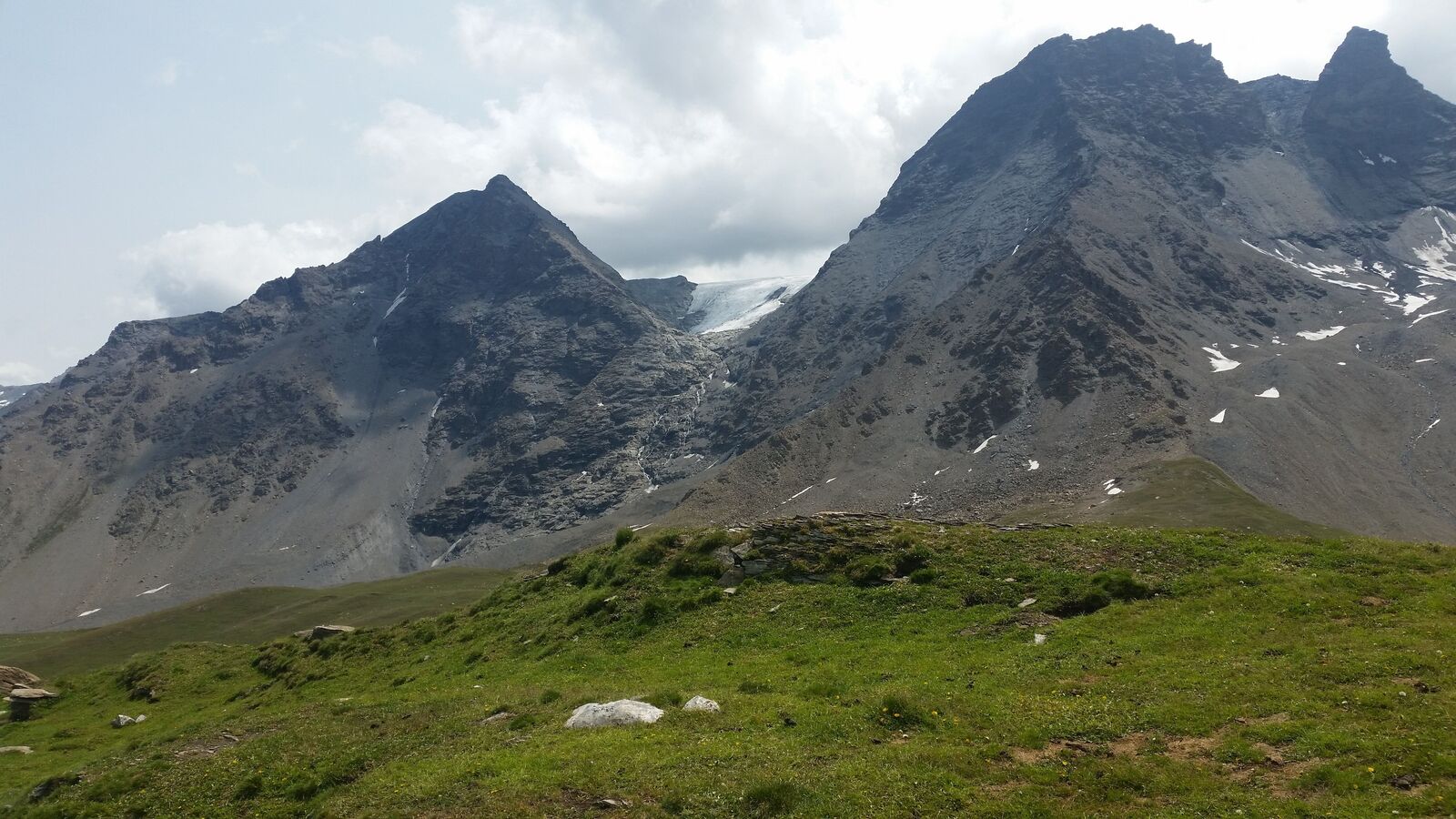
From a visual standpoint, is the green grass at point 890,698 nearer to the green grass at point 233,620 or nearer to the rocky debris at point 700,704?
the rocky debris at point 700,704

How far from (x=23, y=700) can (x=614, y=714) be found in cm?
4408

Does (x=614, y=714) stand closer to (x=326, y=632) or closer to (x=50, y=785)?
(x=50, y=785)

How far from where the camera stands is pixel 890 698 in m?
19.7

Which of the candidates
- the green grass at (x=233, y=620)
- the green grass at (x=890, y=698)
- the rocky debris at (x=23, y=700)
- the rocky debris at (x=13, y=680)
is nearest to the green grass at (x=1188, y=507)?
the green grass at (x=233, y=620)

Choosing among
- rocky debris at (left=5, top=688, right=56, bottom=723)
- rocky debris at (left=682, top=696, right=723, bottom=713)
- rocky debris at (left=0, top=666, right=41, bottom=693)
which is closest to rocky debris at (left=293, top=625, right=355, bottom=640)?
rocky debris at (left=5, top=688, right=56, bottom=723)

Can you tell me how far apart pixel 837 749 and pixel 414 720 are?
13.7m

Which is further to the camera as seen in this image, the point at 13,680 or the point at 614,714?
the point at 13,680

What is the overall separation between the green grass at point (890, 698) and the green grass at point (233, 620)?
100 meters

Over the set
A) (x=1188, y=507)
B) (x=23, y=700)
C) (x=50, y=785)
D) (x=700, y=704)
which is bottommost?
(x=1188, y=507)

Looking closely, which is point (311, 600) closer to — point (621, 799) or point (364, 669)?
point (364, 669)

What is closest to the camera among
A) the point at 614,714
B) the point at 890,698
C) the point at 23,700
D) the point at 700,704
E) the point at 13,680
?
the point at 890,698

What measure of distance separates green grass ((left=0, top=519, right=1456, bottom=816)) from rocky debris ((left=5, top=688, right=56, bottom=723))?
29.7ft

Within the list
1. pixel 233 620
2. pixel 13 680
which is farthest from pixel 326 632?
pixel 233 620

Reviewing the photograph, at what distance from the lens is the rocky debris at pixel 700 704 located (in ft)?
69.1
